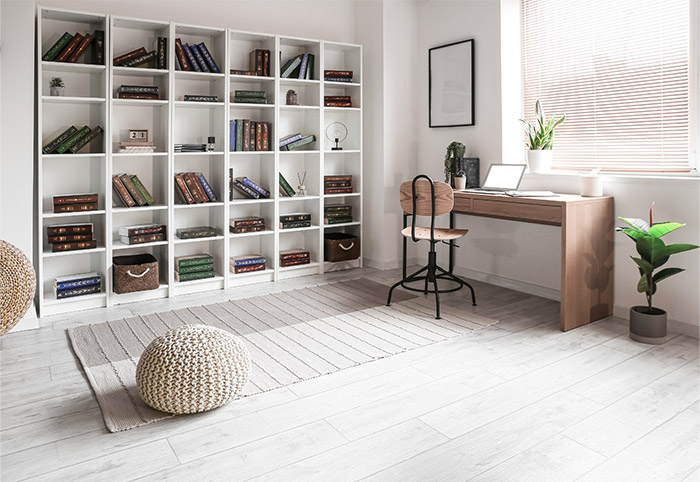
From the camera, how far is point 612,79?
3.72 meters

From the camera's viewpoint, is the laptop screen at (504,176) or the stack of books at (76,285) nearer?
the stack of books at (76,285)

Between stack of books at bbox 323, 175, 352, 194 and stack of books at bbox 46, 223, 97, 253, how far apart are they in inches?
78.8

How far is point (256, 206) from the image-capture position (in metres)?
4.77

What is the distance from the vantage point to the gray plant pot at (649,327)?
3043 mm

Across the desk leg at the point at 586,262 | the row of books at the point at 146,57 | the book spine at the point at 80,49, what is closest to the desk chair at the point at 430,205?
the desk leg at the point at 586,262

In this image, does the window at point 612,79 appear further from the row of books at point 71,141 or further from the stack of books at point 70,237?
the stack of books at point 70,237

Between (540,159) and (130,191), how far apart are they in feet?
9.93

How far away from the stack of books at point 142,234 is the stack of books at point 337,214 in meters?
1.49

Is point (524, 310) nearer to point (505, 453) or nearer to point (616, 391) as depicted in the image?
point (616, 391)

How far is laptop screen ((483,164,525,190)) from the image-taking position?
403 centimetres

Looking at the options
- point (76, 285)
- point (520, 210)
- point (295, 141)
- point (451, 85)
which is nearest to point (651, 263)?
point (520, 210)

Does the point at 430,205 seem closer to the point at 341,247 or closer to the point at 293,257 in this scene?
the point at 341,247

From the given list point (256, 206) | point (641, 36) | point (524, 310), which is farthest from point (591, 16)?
point (256, 206)

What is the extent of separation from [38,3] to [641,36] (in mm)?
4094
